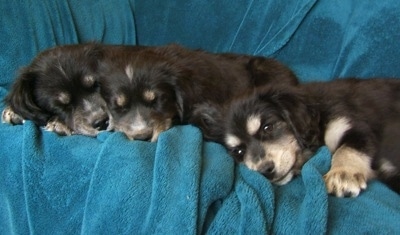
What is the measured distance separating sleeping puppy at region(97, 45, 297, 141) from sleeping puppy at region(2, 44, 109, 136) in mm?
68

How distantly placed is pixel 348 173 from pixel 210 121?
66 centimetres

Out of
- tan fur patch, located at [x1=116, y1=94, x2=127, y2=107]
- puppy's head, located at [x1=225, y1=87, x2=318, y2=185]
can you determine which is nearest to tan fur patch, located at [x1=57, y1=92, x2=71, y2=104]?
tan fur patch, located at [x1=116, y1=94, x2=127, y2=107]

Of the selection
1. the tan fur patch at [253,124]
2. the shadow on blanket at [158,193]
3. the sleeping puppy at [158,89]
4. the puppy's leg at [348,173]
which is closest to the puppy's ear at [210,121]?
the sleeping puppy at [158,89]

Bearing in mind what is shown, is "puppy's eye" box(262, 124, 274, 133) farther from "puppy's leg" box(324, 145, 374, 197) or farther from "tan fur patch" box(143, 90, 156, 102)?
"tan fur patch" box(143, 90, 156, 102)

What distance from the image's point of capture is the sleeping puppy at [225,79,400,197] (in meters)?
1.90

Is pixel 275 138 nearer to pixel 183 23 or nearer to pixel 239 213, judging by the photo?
pixel 239 213

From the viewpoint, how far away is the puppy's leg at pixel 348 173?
1.66 m

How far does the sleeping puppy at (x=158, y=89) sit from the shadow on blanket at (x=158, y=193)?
0.33 metres

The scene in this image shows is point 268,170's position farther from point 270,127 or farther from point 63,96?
point 63,96

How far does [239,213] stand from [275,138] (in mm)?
569

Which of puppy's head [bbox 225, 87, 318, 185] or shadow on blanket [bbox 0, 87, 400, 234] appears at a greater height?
shadow on blanket [bbox 0, 87, 400, 234]

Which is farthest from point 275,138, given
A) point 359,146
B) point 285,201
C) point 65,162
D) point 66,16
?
point 66,16

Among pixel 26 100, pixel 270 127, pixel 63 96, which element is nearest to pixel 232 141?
pixel 270 127

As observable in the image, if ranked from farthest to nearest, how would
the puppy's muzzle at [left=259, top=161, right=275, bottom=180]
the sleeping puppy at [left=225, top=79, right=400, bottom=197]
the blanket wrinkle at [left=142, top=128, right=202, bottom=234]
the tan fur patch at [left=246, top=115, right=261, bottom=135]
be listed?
the tan fur patch at [left=246, top=115, right=261, bottom=135] → the sleeping puppy at [left=225, top=79, right=400, bottom=197] → the puppy's muzzle at [left=259, top=161, right=275, bottom=180] → the blanket wrinkle at [left=142, top=128, right=202, bottom=234]
